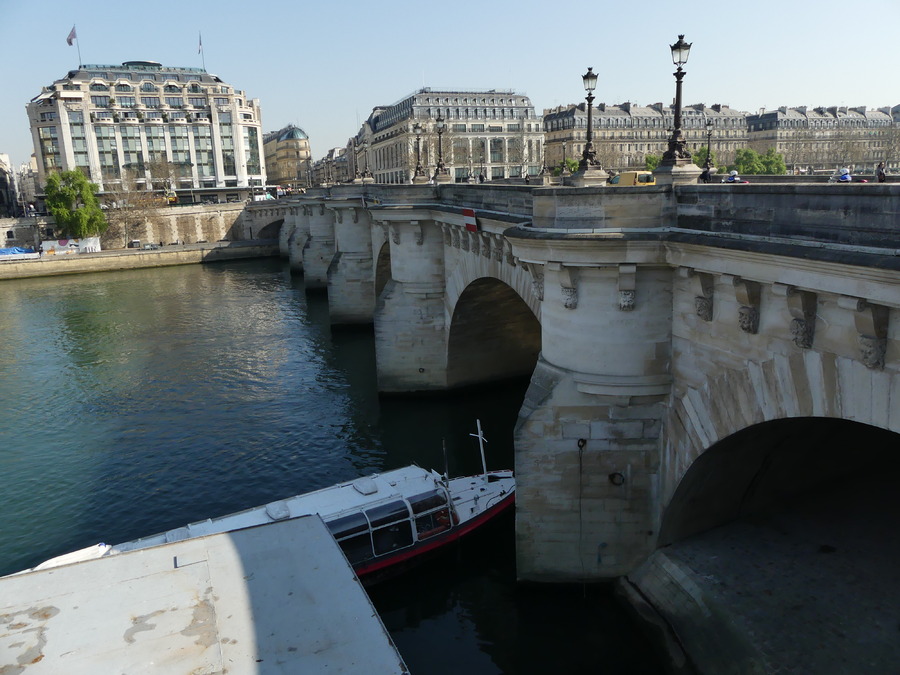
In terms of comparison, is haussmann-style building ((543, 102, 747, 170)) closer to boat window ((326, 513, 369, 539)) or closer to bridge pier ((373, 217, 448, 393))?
bridge pier ((373, 217, 448, 393))

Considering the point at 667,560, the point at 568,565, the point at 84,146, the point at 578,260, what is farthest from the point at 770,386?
the point at 84,146

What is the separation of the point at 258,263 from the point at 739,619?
7794 centimetres

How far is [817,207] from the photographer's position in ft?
33.5

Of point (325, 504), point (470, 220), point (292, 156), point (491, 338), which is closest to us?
point (325, 504)

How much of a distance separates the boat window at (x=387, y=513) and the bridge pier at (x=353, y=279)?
27.2 meters

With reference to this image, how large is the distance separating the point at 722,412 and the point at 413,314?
18617 mm

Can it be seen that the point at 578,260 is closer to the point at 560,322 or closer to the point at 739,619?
the point at 560,322

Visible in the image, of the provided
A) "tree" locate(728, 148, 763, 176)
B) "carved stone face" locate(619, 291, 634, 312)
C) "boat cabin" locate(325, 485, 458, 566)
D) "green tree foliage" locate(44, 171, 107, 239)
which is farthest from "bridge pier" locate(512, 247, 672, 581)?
"green tree foliage" locate(44, 171, 107, 239)

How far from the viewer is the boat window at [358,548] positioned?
56.3 ft

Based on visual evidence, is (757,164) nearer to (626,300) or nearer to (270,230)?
(270,230)

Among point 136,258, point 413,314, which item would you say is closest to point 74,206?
point 136,258

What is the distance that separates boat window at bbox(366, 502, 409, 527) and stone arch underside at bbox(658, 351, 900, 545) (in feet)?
20.7

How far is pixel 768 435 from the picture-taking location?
1409cm

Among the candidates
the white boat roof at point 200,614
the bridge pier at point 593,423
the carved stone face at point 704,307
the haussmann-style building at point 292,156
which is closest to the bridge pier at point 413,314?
the bridge pier at point 593,423
